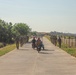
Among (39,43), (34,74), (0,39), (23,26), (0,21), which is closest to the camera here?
(34,74)

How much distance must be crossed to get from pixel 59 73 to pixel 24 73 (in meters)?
1.68

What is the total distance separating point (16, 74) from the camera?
1491cm

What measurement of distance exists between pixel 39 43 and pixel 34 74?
2117 centimetres

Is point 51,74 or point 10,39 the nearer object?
point 51,74

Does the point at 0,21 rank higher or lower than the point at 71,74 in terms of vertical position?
higher

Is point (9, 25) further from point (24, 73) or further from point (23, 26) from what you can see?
point (24, 73)

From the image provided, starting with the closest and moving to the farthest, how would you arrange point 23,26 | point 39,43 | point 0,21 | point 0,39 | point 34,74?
point 34,74 < point 39,43 < point 0,39 < point 0,21 < point 23,26

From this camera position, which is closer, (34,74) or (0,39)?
(34,74)

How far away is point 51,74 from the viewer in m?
15.0

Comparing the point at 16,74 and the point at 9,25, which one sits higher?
the point at 9,25

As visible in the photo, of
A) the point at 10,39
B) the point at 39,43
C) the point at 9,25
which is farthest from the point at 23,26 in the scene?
the point at 39,43

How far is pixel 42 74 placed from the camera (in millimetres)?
14945

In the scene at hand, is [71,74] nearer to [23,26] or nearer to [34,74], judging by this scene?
[34,74]

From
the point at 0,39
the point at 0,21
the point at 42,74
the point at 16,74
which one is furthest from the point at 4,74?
the point at 0,21
